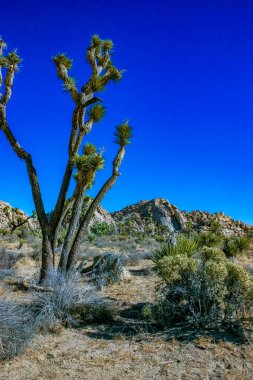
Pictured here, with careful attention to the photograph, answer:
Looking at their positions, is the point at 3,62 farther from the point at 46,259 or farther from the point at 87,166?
the point at 46,259

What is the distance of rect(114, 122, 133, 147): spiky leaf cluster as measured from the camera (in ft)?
30.2

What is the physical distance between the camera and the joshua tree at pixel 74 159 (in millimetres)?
8531

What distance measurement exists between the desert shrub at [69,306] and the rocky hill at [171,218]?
3330 cm

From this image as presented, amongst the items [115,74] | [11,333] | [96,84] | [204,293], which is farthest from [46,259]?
[115,74]

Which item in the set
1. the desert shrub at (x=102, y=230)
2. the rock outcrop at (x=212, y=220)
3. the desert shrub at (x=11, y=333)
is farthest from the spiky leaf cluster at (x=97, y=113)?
the rock outcrop at (x=212, y=220)

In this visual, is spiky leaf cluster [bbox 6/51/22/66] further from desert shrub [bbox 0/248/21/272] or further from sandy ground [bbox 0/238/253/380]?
sandy ground [bbox 0/238/253/380]

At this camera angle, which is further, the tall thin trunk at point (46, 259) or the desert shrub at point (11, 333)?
the tall thin trunk at point (46, 259)

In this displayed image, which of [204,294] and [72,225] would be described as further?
[72,225]

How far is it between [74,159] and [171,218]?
117 ft

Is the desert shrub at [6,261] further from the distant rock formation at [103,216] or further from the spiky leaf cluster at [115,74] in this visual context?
the distant rock formation at [103,216]

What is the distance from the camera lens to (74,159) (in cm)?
855

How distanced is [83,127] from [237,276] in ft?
16.7

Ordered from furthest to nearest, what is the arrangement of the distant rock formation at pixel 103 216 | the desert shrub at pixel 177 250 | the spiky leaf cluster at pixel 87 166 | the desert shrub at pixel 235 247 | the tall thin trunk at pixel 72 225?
the distant rock formation at pixel 103 216, the desert shrub at pixel 235 247, the desert shrub at pixel 177 250, the tall thin trunk at pixel 72 225, the spiky leaf cluster at pixel 87 166

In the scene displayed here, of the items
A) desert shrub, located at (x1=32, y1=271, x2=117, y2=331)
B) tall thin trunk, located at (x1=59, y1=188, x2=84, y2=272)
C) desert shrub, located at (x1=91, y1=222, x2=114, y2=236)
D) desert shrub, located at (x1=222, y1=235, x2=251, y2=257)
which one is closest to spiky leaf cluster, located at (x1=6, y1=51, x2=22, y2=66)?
tall thin trunk, located at (x1=59, y1=188, x2=84, y2=272)
